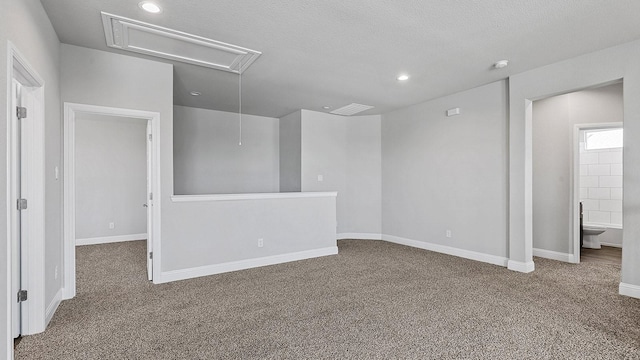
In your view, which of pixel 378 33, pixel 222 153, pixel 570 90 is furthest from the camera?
pixel 222 153

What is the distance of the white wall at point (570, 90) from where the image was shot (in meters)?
3.02

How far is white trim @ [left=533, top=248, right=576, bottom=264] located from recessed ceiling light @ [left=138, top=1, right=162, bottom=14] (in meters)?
5.78

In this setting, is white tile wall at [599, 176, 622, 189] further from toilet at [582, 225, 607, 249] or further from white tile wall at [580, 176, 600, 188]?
toilet at [582, 225, 607, 249]

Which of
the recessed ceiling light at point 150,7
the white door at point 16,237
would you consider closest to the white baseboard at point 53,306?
the white door at point 16,237

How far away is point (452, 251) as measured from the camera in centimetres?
486

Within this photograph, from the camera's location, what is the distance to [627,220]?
306cm

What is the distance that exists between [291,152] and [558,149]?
4.54 m

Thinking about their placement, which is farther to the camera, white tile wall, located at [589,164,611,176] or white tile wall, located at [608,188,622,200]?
white tile wall, located at [589,164,611,176]

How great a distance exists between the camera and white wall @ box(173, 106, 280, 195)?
5.87 metres

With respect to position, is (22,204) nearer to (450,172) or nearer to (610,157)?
(450,172)

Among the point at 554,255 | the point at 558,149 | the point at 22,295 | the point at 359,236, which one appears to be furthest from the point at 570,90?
the point at 22,295

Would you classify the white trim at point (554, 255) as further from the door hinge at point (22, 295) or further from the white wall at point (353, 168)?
the door hinge at point (22, 295)

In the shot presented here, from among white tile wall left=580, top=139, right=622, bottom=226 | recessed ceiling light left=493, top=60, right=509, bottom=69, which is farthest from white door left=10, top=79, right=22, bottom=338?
white tile wall left=580, top=139, right=622, bottom=226

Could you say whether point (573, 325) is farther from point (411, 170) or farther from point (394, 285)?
point (411, 170)
